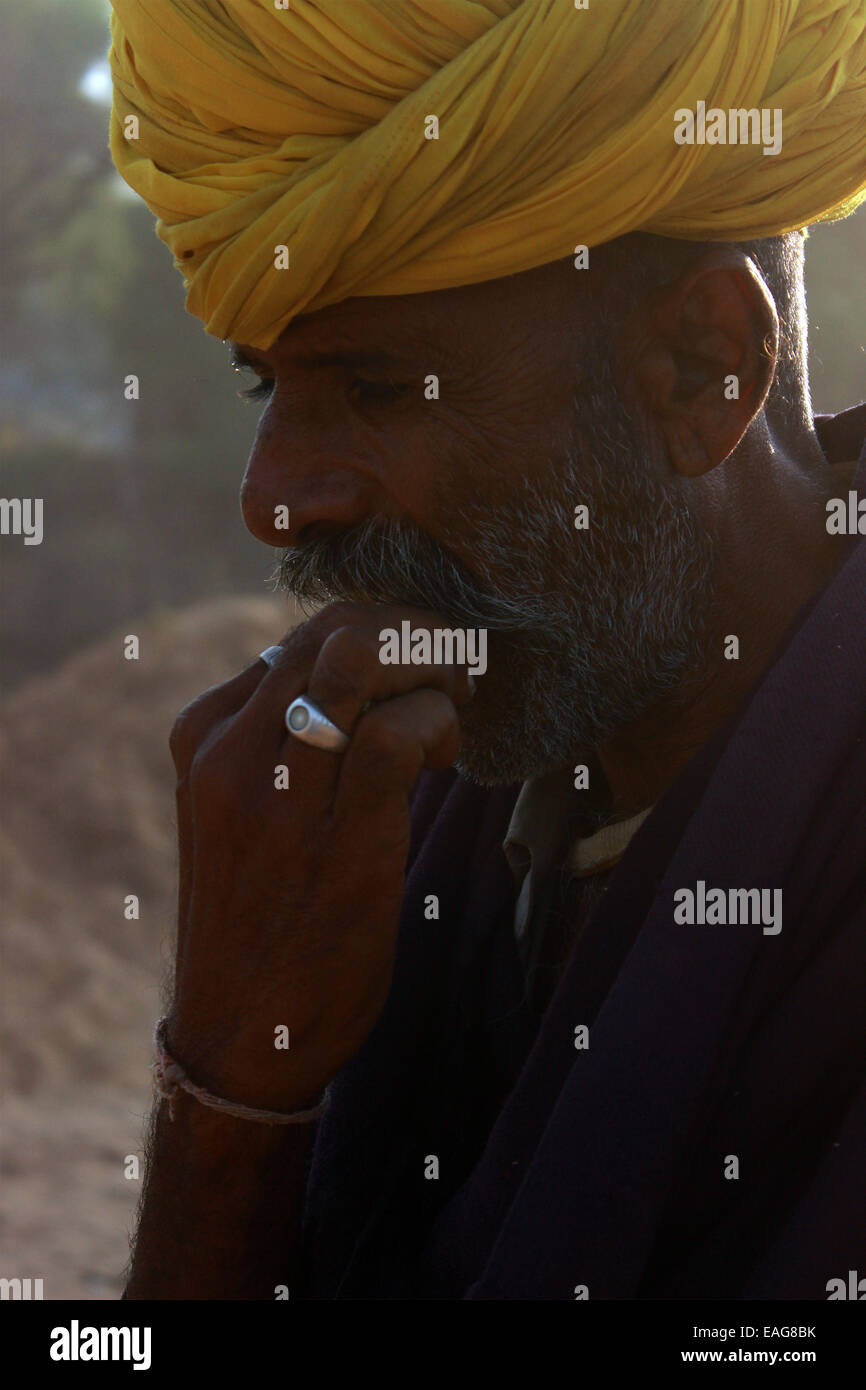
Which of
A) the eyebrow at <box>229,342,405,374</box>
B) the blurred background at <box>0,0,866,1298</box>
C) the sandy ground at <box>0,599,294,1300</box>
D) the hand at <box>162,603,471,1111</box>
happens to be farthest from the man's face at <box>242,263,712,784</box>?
the blurred background at <box>0,0,866,1298</box>

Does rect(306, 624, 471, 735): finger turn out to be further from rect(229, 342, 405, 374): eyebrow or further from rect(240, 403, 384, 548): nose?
rect(229, 342, 405, 374): eyebrow

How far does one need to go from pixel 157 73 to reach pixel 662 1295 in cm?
169

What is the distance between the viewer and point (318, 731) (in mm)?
1887

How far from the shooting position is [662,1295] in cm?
172

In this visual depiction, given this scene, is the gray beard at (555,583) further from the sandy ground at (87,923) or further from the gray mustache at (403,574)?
the sandy ground at (87,923)

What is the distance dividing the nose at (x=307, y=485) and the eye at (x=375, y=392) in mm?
51

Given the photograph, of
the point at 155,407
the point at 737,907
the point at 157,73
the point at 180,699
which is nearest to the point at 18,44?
the point at 155,407

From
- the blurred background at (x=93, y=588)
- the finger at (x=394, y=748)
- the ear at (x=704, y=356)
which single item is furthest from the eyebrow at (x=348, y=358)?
the blurred background at (x=93, y=588)

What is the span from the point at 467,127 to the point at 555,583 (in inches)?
24.5

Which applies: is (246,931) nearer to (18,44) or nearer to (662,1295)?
(662,1295)

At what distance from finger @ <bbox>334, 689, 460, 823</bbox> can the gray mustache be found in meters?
0.21

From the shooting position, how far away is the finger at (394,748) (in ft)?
6.06

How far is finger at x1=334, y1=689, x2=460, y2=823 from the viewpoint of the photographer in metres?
1.85
